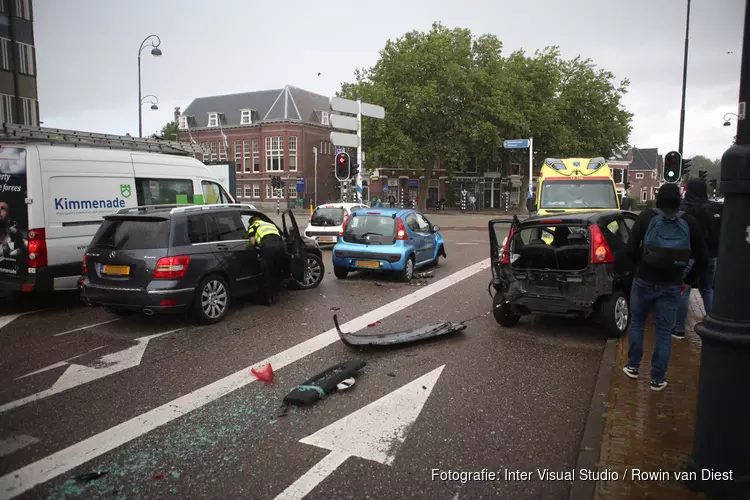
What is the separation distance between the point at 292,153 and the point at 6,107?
3522cm

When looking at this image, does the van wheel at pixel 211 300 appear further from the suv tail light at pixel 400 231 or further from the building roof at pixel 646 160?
the building roof at pixel 646 160

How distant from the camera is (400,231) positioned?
1108 cm

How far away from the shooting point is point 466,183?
62156 millimetres

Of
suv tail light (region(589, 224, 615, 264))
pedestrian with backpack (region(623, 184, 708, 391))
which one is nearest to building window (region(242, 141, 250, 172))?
suv tail light (region(589, 224, 615, 264))

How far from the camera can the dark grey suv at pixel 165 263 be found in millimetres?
6969

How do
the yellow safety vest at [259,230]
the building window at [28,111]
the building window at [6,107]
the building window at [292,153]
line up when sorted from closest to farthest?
the yellow safety vest at [259,230] → the building window at [6,107] → the building window at [28,111] → the building window at [292,153]

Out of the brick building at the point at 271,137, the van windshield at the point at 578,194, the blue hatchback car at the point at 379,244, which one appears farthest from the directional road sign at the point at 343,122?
the brick building at the point at 271,137

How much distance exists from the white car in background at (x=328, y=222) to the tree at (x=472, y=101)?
2680cm

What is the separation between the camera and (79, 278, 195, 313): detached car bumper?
6.91 metres

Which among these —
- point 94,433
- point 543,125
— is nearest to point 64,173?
point 94,433

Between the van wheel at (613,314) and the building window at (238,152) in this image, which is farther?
the building window at (238,152)

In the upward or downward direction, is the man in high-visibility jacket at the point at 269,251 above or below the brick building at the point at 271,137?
below

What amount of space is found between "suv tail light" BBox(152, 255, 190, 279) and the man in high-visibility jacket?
4.88ft

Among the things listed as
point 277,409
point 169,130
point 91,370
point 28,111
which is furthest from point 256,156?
point 277,409
